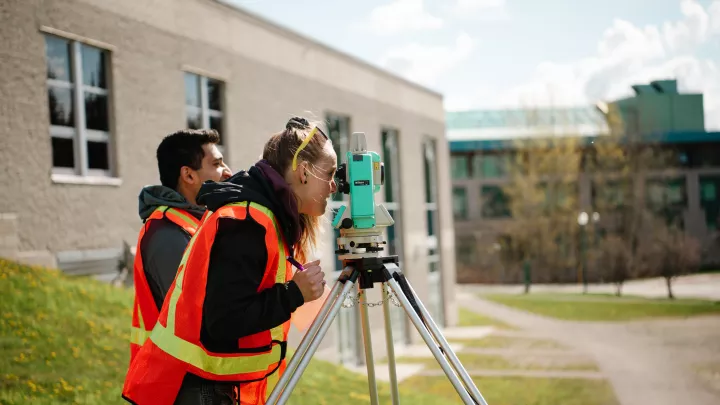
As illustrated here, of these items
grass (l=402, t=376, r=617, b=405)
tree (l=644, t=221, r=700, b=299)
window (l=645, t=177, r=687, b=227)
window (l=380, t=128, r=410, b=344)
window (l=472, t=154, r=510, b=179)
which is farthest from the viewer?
window (l=472, t=154, r=510, b=179)

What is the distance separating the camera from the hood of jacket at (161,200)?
2.66 m

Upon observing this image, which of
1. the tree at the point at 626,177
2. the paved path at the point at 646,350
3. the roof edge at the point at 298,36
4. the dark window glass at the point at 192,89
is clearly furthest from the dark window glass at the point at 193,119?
the tree at the point at 626,177

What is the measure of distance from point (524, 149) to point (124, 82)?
3289cm

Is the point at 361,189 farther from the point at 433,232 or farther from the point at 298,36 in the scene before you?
the point at 433,232

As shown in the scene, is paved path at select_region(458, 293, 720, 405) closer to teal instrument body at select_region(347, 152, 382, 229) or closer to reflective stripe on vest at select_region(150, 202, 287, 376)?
teal instrument body at select_region(347, 152, 382, 229)

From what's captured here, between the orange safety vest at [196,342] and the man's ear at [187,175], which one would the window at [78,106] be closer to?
the man's ear at [187,175]

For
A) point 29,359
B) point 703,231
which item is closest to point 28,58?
point 29,359

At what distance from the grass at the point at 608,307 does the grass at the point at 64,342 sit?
1692 centimetres

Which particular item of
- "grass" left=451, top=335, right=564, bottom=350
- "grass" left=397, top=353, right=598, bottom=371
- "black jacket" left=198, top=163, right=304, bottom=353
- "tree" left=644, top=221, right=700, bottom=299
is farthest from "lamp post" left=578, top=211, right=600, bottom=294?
"black jacket" left=198, top=163, right=304, bottom=353

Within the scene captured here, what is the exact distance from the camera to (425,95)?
20234 millimetres

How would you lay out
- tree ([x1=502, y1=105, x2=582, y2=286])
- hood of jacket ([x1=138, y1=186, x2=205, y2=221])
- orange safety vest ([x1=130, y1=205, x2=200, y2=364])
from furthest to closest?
tree ([x1=502, y1=105, x2=582, y2=286]), hood of jacket ([x1=138, y1=186, x2=205, y2=221]), orange safety vest ([x1=130, y1=205, x2=200, y2=364])

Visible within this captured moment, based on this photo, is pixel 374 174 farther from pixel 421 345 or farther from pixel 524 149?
pixel 524 149

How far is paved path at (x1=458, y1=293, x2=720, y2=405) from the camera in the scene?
10474 mm

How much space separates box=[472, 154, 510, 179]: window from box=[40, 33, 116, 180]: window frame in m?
34.8
